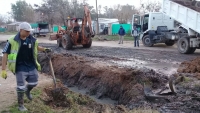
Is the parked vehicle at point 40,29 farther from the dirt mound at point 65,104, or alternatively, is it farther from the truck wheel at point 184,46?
the dirt mound at point 65,104

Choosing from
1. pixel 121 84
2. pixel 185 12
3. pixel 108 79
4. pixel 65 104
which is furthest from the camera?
pixel 185 12

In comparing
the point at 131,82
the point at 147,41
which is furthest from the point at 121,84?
the point at 147,41

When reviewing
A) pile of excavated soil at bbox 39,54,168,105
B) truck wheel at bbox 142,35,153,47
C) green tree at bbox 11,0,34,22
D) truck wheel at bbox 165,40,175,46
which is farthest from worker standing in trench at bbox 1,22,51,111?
green tree at bbox 11,0,34,22

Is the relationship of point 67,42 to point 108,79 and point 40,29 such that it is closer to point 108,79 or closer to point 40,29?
point 108,79

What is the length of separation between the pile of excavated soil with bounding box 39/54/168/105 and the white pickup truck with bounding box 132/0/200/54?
6.42 m

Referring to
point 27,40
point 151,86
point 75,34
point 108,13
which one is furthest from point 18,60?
point 108,13

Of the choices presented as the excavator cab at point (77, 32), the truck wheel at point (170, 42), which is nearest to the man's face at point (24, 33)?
the excavator cab at point (77, 32)

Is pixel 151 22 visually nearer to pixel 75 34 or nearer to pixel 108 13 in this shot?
pixel 75 34

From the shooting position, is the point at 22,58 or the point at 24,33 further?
the point at 22,58

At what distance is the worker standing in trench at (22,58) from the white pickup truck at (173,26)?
1035cm

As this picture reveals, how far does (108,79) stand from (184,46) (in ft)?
24.8

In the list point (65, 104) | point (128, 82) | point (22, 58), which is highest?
point (22, 58)

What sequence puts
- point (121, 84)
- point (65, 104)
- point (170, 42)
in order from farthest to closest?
1. point (170, 42)
2. point (121, 84)
3. point (65, 104)

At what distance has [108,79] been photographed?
8.54 meters
